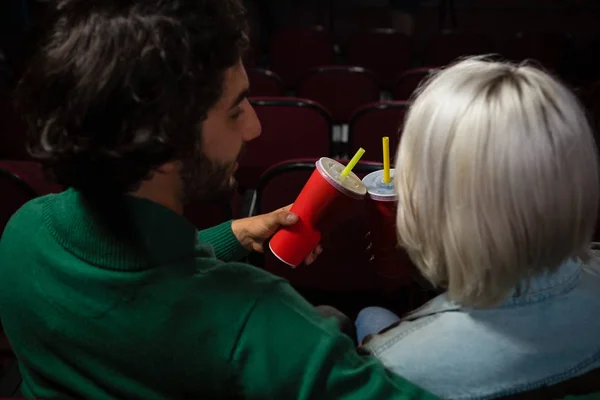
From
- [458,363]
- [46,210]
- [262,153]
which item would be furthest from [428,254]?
[262,153]

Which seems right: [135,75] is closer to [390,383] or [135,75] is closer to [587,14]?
[390,383]

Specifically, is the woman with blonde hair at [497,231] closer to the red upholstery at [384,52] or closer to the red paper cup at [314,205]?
the red paper cup at [314,205]

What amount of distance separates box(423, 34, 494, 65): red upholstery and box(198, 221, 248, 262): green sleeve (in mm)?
2901

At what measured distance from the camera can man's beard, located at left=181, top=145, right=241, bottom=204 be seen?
82cm

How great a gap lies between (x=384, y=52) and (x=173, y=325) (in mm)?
3452

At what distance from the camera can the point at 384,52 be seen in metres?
3.92

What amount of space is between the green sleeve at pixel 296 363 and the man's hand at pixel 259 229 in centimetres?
41

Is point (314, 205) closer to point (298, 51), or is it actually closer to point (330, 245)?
point (330, 245)

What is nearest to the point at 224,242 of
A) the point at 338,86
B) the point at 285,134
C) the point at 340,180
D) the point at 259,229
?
the point at 259,229

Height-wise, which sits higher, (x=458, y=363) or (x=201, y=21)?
(x=201, y=21)

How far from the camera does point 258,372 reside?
28.2 inches

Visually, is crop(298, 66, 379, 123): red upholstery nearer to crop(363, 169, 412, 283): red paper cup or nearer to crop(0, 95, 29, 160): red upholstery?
crop(0, 95, 29, 160): red upholstery

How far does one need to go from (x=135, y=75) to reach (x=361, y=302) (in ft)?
4.23

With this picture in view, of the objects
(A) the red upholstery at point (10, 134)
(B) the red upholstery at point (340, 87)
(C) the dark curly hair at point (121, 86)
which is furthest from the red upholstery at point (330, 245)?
(B) the red upholstery at point (340, 87)
